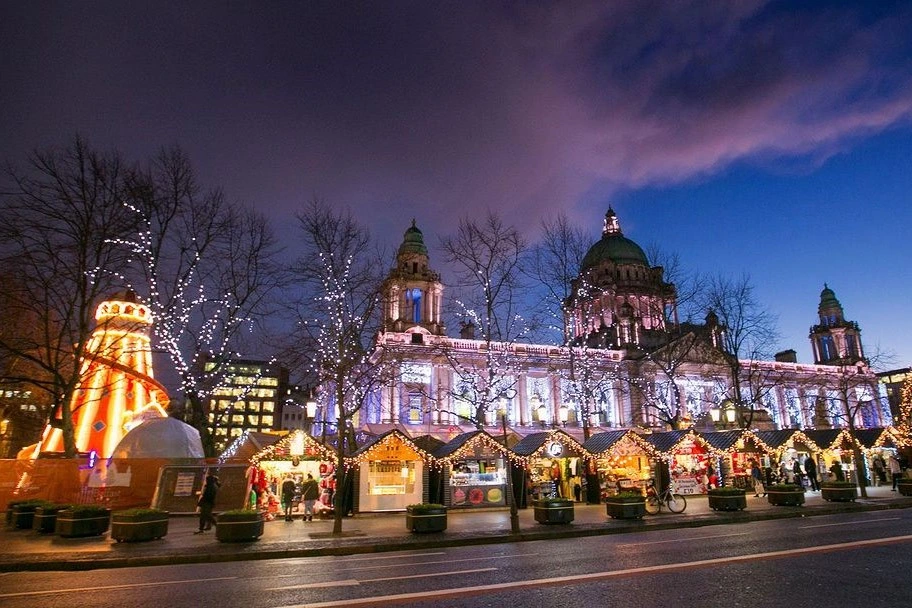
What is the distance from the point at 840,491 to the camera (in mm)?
25188

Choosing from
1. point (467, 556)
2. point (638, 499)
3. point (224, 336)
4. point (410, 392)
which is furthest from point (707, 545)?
point (410, 392)

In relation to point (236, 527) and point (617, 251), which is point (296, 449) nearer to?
point (236, 527)

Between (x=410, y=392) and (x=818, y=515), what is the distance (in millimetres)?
34815

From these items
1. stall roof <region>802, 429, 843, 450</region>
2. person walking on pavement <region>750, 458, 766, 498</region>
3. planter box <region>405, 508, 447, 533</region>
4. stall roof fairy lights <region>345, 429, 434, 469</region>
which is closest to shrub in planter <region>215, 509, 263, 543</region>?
planter box <region>405, 508, 447, 533</region>

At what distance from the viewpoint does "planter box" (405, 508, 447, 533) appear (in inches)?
717

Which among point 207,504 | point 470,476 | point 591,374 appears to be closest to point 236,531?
point 207,504

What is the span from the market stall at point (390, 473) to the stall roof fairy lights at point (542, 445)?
15.2 ft

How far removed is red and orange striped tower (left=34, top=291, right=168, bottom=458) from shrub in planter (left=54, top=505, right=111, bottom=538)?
11.5 meters

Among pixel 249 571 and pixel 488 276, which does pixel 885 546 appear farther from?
pixel 488 276

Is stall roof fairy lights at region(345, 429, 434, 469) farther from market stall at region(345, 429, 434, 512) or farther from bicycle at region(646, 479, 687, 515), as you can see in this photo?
bicycle at region(646, 479, 687, 515)

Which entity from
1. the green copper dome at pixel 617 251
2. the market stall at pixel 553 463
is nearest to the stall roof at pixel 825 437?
the market stall at pixel 553 463

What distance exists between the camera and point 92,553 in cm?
1415

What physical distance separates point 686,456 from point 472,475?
46.2 feet

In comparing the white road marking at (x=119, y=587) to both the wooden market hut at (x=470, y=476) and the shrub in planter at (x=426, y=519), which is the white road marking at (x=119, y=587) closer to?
the shrub in planter at (x=426, y=519)
